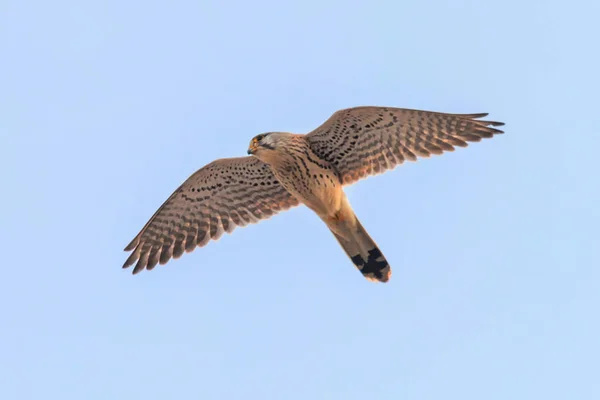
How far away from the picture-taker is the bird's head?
1280 centimetres

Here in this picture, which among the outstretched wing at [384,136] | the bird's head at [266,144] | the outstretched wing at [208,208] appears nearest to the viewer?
the bird's head at [266,144]

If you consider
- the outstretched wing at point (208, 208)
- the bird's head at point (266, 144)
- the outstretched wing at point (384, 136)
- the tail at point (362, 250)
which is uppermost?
the outstretched wing at point (208, 208)

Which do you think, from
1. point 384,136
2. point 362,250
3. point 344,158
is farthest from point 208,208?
point 384,136

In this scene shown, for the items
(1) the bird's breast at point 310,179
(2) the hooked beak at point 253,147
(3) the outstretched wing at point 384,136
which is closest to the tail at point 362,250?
(1) the bird's breast at point 310,179

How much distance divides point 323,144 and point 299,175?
55cm

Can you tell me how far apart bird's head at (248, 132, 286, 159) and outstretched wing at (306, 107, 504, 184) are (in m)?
0.51

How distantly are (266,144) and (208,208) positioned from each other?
1.79 m

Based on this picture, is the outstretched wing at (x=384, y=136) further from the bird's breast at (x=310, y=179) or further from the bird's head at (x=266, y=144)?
the bird's head at (x=266, y=144)

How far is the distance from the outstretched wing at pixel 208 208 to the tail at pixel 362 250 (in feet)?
3.28

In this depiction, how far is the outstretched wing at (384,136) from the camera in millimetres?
12898

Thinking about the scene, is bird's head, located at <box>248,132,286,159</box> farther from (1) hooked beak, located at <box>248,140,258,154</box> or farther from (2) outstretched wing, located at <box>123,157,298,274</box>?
(2) outstretched wing, located at <box>123,157,298,274</box>

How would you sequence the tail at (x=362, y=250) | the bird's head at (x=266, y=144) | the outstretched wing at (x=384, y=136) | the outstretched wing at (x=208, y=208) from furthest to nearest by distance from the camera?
the outstretched wing at (x=208, y=208) → the tail at (x=362, y=250) → the outstretched wing at (x=384, y=136) → the bird's head at (x=266, y=144)

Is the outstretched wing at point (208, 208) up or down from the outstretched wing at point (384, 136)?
up

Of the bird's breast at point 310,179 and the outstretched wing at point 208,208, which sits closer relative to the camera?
the bird's breast at point 310,179
